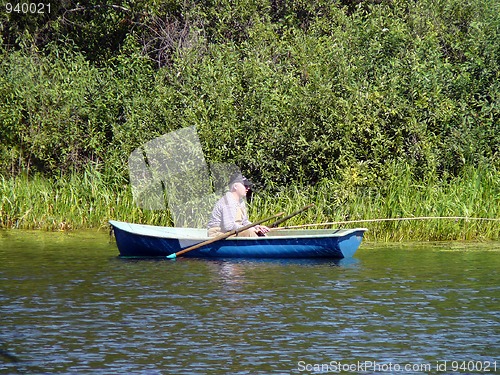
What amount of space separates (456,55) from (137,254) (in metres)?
9.94

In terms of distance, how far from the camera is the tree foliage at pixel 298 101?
18266 millimetres

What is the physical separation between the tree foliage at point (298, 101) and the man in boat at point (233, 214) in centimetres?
285

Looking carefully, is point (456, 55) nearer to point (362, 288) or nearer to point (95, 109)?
point (95, 109)

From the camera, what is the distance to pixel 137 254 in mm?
14977

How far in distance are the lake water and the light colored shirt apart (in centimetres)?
60

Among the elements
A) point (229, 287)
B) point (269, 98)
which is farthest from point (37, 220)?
point (229, 287)

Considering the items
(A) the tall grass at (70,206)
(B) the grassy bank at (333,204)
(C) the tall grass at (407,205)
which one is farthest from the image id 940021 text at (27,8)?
(C) the tall grass at (407,205)

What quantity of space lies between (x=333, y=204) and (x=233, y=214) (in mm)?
2760

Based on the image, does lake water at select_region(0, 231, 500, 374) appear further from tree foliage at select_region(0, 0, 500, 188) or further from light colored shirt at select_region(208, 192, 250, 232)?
tree foliage at select_region(0, 0, 500, 188)

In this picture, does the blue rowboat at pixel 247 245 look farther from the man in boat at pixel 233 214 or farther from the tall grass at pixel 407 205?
the tall grass at pixel 407 205

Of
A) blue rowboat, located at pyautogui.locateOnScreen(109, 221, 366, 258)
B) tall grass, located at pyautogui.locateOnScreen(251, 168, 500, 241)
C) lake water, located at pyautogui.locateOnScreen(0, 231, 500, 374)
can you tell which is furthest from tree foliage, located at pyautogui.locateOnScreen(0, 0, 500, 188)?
lake water, located at pyautogui.locateOnScreen(0, 231, 500, 374)

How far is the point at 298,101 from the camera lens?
18.5m

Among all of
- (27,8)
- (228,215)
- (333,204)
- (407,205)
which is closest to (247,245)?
(228,215)

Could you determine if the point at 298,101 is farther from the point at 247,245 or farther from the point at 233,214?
the point at 247,245
